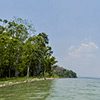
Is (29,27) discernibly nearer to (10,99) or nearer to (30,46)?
(30,46)

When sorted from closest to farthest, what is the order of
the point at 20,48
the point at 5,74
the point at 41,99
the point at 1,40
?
1. the point at 41,99
2. the point at 1,40
3. the point at 20,48
4. the point at 5,74

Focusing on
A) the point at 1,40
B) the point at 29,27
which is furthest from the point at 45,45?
the point at 1,40

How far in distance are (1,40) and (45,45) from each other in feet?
111

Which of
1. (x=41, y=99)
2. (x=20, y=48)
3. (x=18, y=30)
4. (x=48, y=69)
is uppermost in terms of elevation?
(x=18, y=30)

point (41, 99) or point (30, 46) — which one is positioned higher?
point (30, 46)

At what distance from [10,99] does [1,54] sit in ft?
83.4

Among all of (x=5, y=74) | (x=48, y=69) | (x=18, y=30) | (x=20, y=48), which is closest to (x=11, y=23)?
(x=18, y=30)

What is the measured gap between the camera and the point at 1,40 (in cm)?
2973

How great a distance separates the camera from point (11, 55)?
40.2m

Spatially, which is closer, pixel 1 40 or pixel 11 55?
pixel 1 40

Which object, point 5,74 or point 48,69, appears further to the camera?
point 48,69

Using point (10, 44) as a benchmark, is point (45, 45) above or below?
above

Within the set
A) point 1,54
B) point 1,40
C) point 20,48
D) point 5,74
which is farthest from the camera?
point 5,74

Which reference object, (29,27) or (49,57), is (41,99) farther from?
(49,57)
